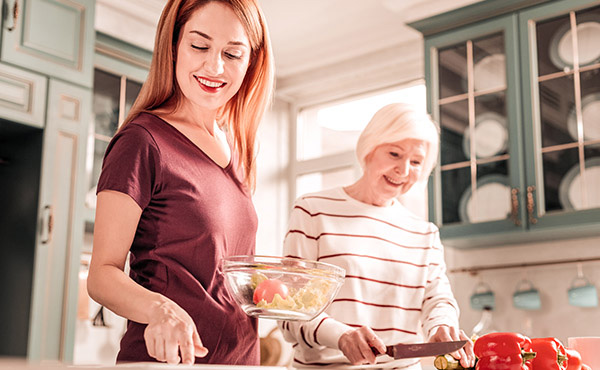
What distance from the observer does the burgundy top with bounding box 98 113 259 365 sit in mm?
1036

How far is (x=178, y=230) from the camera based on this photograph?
1.06 m

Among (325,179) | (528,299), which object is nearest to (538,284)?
(528,299)

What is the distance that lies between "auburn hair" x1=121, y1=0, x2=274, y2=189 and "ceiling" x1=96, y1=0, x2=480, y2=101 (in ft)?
7.54

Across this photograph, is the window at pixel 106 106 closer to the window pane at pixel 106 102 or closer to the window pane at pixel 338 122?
the window pane at pixel 106 102

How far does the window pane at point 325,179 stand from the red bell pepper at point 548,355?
297 cm

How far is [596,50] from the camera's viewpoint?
9.49 ft

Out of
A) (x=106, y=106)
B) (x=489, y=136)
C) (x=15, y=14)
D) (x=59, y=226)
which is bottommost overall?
(x=59, y=226)

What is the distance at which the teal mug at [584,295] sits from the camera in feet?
9.78

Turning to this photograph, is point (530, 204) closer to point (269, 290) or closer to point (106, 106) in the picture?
point (106, 106)

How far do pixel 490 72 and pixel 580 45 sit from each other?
0.40 metres

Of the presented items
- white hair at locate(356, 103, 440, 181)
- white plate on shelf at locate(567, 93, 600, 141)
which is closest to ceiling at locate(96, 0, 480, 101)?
white plate on shelf at locate(567, 93, 600, 141)

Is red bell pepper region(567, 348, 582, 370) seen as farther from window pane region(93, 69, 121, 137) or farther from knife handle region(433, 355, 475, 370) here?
window pane region(93, 69, 121, 137)

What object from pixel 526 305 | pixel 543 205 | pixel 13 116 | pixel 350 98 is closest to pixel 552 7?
pixel 543 205

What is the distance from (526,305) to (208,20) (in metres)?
2.47
